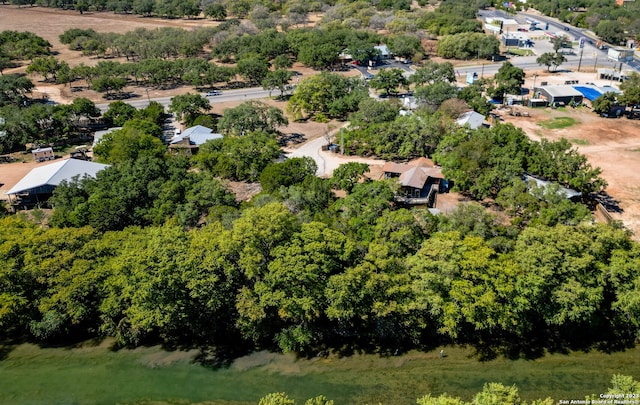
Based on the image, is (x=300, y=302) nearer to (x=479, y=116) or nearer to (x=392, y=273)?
(x=392, y=273)

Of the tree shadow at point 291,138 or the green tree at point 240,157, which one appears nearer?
the green tree at point 240,157

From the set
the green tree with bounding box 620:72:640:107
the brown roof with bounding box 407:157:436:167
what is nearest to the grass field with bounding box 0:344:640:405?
the brown roof with bounding box 407:157:436:167

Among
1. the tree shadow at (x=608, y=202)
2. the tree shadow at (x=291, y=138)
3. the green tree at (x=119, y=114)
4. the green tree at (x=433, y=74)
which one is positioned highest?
the green tree at (x=433, y=74)

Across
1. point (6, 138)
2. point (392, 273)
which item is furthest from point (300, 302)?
point (6, 138)

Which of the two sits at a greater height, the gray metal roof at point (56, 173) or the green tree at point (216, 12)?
the green tree at point (216, 12)

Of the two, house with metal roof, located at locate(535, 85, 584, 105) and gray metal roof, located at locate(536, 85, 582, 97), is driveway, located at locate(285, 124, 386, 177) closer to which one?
house with metal roof, located at locate(535, 85, 584, 105)

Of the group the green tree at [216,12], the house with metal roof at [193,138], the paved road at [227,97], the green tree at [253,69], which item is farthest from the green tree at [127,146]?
the green tree at [216,12]

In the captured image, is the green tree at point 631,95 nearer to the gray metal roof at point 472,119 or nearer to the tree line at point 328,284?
the gray metal roof at point 472,119

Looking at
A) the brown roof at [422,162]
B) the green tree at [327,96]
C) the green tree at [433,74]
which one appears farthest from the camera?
the green tree at [433,74]
